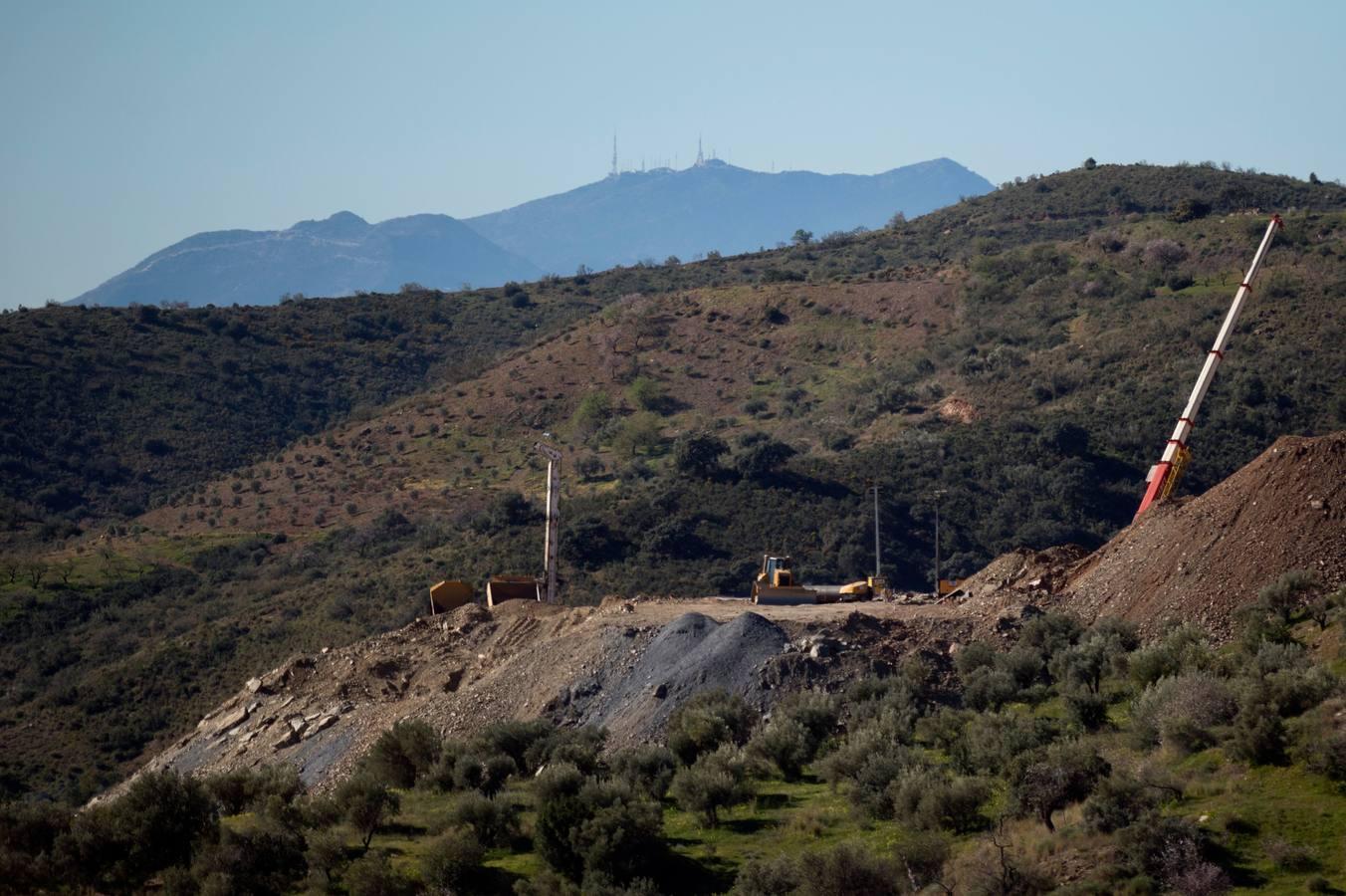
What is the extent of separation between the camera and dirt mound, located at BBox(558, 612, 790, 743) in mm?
30734

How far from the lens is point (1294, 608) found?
91.4ft

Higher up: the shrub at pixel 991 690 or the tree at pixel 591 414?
the tree at pixel 591 414

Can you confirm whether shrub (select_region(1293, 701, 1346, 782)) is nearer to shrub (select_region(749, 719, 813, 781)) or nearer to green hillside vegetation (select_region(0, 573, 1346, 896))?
green hillside vegetation (select_region(0, 573, 1346, 896))

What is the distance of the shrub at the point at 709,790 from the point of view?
2475 centimetres

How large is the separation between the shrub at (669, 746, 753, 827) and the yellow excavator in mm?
15476

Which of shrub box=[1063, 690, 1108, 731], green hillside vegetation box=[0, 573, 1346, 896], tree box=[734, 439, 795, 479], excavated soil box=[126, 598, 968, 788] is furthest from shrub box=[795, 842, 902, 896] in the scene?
tree box=[734, 439, 795, 479]

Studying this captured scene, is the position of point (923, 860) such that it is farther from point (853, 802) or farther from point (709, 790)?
point (709, 790)

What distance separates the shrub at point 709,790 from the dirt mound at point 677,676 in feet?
14.5

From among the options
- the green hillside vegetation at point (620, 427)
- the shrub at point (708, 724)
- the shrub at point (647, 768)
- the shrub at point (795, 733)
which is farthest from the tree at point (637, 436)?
the shrub at point (647, 768)

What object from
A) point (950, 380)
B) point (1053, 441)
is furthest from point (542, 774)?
point (950, 380)

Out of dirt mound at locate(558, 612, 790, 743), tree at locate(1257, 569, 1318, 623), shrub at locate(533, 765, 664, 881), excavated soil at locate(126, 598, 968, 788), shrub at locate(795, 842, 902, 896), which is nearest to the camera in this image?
shrub at locate(795, 842, 902, 896)

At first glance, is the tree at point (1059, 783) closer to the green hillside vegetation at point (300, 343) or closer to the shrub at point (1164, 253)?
the green hillside vegetation at point (300, 343)

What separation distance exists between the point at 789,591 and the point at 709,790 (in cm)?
1711

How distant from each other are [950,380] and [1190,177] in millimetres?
39931
